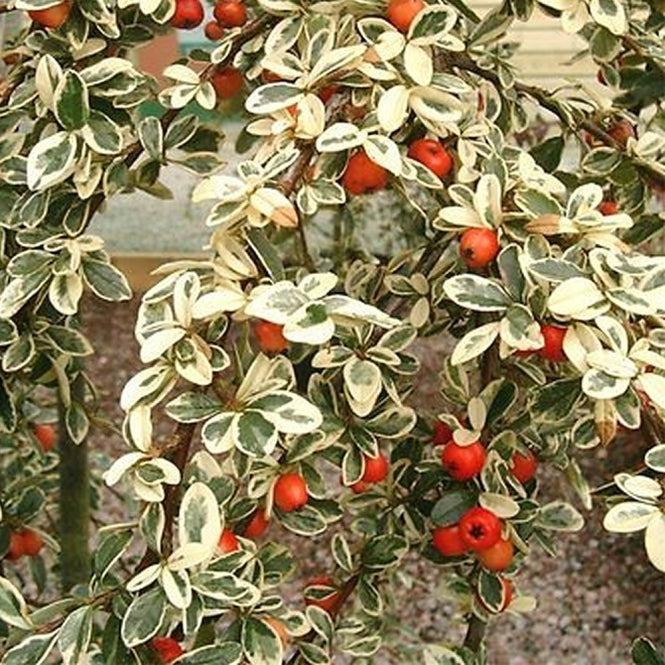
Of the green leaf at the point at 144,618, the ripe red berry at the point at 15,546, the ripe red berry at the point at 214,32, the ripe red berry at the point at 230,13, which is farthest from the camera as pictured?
the ripe red berry at the point at 15,546

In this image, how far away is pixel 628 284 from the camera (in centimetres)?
93

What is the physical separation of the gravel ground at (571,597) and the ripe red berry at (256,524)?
1.40 metres

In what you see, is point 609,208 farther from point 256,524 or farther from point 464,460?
point 256,524

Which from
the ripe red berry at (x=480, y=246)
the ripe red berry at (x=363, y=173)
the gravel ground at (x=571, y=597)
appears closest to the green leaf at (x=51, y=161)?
the ripe red berry at (x=363, y=173)

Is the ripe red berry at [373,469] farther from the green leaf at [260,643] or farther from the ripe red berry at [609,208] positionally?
the ripe red berry at [609,208]

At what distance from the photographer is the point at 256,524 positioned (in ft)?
3.69

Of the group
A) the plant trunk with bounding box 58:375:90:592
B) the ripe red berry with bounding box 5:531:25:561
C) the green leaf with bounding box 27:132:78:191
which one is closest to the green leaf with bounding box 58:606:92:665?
the green leaf with bounding box 27:132:78:191

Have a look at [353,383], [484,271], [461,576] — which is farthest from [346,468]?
[461,576]

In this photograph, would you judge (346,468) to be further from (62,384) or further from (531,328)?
(62,384)

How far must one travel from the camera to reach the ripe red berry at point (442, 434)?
124 centimetres

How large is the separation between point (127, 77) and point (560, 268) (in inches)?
19.6

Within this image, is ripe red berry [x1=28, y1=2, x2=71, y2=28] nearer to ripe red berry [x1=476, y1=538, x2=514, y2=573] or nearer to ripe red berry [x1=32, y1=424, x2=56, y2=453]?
ripe red berry [x1=476, y1=538, x2=514, y2=573]

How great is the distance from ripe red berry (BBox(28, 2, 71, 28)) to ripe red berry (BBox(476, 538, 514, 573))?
65 cm

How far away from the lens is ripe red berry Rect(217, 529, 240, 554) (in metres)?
0.96
